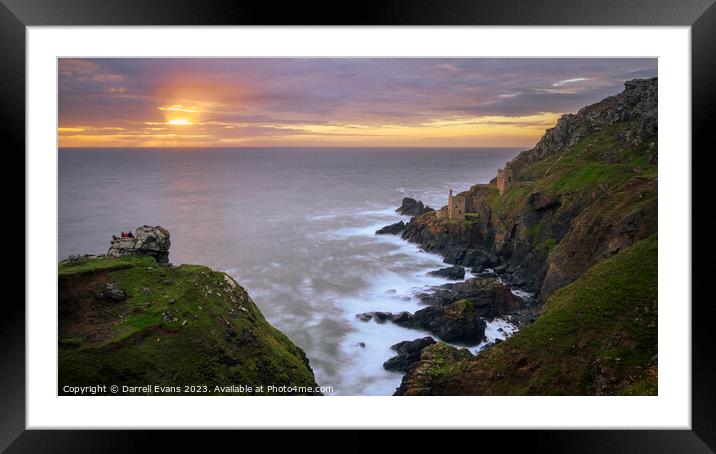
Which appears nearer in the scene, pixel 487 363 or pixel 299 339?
pixel 487 363

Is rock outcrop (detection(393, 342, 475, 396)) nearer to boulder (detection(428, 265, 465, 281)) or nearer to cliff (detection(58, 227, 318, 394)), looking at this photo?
cliff (detection(58, 227, 318, 394))

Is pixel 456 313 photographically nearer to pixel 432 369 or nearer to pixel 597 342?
pixel 432 369

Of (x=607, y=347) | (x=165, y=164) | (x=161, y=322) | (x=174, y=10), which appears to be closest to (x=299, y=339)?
(x=161, y=322)

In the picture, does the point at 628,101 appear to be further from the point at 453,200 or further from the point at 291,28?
the point at 291,28

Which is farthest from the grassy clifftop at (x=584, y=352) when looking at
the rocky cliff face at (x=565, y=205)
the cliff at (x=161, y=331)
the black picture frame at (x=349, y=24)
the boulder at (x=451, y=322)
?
the rocky cliff face at (x=565, y=205)

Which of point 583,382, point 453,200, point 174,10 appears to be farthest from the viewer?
point 453,200
